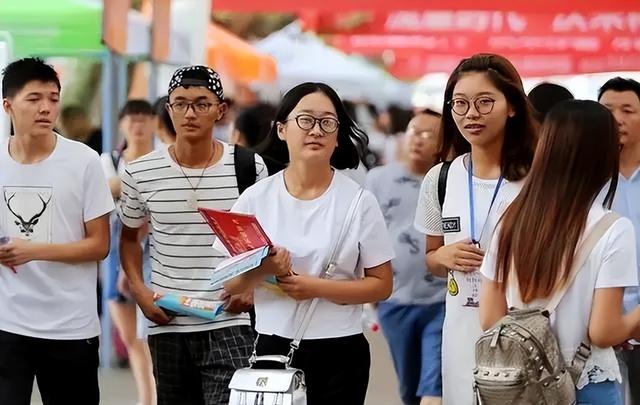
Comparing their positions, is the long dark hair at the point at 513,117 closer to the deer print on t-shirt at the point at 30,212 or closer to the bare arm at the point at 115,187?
the deer print on t-shirt at the point at 30,212

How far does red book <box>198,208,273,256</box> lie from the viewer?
366 cm

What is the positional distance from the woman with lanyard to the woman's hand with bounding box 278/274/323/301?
52 centimetres

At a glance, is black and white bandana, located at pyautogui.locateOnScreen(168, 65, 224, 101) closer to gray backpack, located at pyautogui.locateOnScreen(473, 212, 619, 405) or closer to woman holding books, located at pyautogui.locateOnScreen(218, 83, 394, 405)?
woman holding books, located at pyautogui.locateOnScreen(218, 83, 394, 405)

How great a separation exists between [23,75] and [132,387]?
13.0ft

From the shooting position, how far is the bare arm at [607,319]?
3283 mm

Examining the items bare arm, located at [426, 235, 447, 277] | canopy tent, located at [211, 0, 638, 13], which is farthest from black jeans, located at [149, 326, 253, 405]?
canopy tent, located at [211, 0, 638, 13]

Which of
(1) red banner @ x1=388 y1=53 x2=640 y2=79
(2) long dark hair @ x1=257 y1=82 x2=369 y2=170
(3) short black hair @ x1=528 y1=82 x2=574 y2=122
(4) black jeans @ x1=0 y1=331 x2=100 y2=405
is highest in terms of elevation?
(1) red banner @ x1=388 y1=53 x2=640 y2=79

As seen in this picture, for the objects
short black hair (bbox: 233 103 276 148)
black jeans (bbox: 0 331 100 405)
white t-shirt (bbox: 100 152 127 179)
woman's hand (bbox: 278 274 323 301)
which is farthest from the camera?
white t-shirt (bbox: 100 152 127 179)

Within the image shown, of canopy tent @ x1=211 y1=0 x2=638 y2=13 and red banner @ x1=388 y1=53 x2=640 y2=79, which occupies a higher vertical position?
canopy tent @ x1=211 y1=0 x2=638 y2=13

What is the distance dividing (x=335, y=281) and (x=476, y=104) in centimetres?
76

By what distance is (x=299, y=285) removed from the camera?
12.4 feet

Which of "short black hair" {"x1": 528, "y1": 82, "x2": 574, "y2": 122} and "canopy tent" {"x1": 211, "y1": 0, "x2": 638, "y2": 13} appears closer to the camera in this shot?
"short black hair" {"x1": 528, "y1": 82, "x2": 574, "y2": 122}

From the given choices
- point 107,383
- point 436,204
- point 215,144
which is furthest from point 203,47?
point 436,204

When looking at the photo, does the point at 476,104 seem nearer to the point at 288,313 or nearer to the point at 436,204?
the point at 436,204
